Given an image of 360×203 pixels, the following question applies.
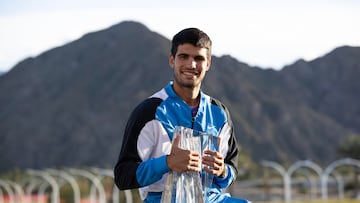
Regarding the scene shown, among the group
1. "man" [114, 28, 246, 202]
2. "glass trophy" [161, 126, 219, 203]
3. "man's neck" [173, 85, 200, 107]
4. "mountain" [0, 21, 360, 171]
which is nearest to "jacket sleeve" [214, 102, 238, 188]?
"man" [114, 28, 246, 202]

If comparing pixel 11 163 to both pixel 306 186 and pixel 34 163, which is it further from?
pixel 306 186

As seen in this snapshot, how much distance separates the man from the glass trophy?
5 centimetres

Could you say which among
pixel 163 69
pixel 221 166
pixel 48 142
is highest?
pixel 163 69

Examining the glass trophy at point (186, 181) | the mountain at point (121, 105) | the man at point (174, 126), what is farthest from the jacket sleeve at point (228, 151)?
the mountain at point (121, 105)

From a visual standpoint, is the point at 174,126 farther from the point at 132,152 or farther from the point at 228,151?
the point at 228,151

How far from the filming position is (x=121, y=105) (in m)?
150

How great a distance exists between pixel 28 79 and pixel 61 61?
7698mm

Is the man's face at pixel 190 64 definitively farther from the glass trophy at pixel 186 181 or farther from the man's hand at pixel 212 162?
the man's hand at pixel 212 162

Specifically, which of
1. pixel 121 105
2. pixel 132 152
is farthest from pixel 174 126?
pixel 121 105

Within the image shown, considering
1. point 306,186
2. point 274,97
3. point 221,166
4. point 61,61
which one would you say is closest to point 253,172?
point 306,186

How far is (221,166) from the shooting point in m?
5.96

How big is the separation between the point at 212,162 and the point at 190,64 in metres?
0.66

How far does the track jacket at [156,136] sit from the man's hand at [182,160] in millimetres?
95

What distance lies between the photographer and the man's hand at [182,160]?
222 inches
